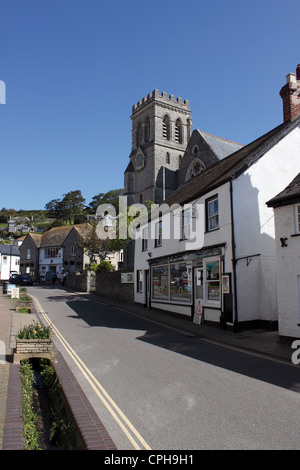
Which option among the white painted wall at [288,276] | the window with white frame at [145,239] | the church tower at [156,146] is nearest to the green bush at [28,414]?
the white painted wall at [288,276]

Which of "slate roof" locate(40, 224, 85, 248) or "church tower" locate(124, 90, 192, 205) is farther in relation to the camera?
"slate roof" locate(40, 224, 85, 248)

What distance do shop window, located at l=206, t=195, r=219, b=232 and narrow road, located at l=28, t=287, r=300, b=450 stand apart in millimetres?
6025

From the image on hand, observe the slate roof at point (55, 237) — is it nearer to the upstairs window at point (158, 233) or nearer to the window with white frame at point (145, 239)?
the window with white frame at point (145, 239)

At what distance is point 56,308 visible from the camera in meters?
21.2

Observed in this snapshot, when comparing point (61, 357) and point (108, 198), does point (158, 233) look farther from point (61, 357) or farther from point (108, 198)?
point (108, 198)

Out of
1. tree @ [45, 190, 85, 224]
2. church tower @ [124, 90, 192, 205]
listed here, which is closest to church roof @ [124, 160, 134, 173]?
church tower @ [124, 90, 192, 205]

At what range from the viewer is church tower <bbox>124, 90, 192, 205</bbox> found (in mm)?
54406

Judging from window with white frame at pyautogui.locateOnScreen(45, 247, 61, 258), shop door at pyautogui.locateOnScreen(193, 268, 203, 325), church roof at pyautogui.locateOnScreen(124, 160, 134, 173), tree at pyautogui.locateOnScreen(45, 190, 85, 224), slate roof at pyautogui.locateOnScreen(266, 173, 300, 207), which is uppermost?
tree at pyautogui.locateOnScreen(45, 190, 85, 224)

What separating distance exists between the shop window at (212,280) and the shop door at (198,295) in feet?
1.90

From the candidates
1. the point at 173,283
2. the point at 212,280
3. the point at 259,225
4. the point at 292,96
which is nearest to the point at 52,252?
the point at 173,283

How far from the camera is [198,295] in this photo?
1736cm

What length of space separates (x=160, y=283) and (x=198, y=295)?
198 inches

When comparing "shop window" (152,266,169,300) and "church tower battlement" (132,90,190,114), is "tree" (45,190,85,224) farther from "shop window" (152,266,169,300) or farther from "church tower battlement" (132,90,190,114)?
"shop window" (152,266,169,300)
